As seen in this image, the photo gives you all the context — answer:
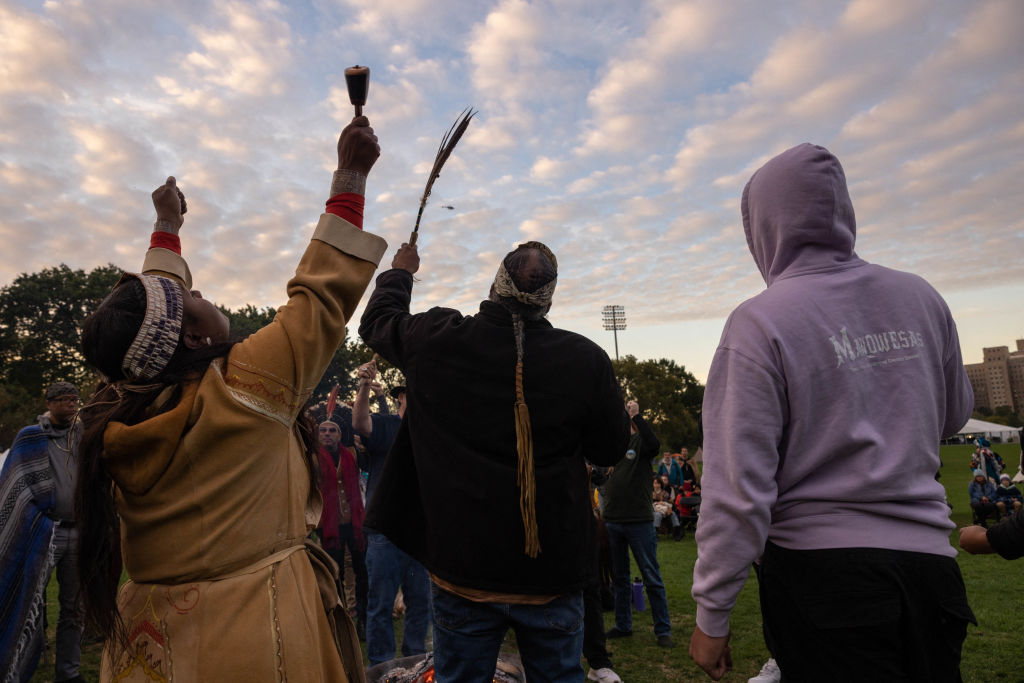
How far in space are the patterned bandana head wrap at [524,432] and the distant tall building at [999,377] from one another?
162705mm

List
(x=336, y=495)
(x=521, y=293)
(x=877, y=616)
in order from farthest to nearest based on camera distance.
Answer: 1. (x=336, y=495)
2. (x=521, y=293)
3. (x=877, y=616)

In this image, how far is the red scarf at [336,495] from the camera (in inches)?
292

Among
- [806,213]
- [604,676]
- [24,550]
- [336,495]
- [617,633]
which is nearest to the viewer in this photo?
[806,213]

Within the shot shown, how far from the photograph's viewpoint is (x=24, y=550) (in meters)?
4.93

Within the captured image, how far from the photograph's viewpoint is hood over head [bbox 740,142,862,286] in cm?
204

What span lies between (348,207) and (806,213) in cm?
144

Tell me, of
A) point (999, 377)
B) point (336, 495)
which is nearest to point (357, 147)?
point (336, 495)

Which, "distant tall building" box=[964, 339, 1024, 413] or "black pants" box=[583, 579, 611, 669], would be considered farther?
"distant tall building" box=[964, 339, 1024, 413]

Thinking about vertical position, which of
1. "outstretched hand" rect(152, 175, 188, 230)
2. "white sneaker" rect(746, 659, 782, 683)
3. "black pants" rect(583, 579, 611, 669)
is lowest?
"white sneaker" rect(746, 659, 782, 683)

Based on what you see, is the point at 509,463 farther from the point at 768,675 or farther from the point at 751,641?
the point at 751,641

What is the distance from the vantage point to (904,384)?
6.11 feet

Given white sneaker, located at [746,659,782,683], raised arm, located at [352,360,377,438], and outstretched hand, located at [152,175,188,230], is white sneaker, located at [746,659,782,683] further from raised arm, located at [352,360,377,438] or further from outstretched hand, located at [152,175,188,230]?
outstretched hand, located at [152,175,188,230]

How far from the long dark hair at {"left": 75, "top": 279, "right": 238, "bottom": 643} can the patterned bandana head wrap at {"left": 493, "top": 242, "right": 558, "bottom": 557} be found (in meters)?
1.19

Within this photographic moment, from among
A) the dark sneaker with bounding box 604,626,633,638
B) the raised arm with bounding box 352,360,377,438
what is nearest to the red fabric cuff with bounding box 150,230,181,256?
the raised arm with bounding box 352,360,377,438
